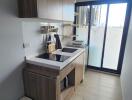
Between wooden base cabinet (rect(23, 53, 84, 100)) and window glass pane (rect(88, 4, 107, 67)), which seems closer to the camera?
wooden base cabinet (rect(23, 53, 84, 100))

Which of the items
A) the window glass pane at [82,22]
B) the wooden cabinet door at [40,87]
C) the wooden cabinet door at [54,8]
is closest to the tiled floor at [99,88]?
the wooden cabinet door at [40,87]

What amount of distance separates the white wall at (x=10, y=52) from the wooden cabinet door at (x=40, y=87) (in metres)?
0.13

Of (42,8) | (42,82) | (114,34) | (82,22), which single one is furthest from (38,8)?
(114,34)

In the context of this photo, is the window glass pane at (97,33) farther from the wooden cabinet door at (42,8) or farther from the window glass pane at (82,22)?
the wooden cabinet door at (42,8)

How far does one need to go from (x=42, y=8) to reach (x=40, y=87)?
1.13 metres

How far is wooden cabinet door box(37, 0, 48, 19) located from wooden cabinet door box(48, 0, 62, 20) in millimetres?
84

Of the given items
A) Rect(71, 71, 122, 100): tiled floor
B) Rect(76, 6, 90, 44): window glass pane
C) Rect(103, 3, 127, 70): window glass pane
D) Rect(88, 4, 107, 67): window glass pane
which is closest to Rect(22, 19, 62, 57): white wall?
Rect(71, 71, 122, 100): tiled floor

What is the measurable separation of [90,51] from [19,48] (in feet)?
8.15

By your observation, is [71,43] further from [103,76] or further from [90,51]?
[103,76]

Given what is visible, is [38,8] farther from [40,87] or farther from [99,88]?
[99,88]

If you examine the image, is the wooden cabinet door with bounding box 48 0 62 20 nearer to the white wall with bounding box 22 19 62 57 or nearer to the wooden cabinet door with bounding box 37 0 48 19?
the wooden cabinet door with bounding box 37 0 48 19

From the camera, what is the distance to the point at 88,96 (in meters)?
2.24

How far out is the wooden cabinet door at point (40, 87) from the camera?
4.93 ft

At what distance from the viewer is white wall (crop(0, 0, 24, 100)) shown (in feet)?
4.43
